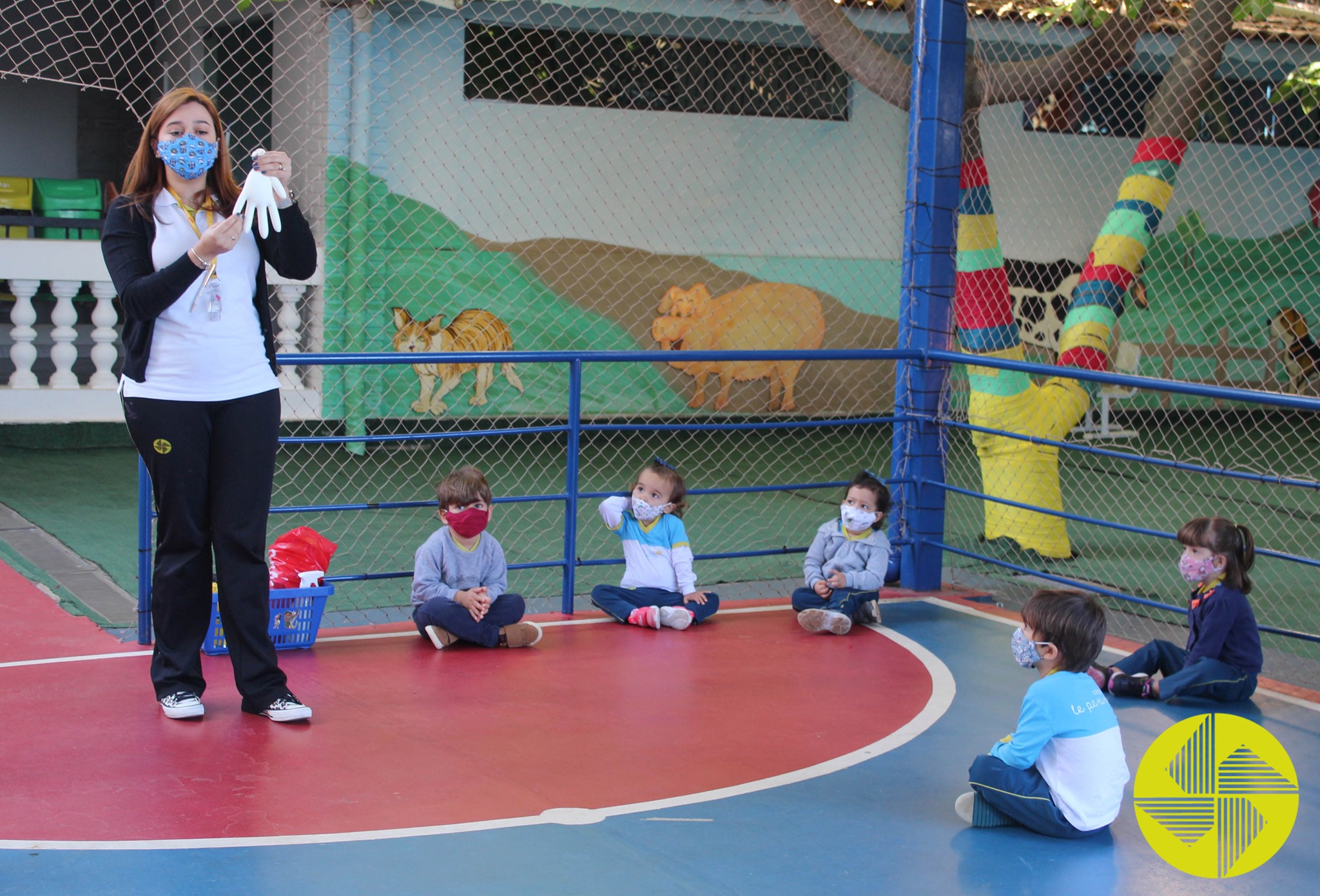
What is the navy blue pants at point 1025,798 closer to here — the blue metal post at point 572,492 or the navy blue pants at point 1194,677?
the navy blue pants at point 1194,677

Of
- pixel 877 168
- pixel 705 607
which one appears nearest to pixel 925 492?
pixel 705 607

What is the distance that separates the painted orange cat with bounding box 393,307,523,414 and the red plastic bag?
15.4ft

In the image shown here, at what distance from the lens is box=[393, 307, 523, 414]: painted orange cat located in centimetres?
1009

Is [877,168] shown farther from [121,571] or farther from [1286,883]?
[1286,883]

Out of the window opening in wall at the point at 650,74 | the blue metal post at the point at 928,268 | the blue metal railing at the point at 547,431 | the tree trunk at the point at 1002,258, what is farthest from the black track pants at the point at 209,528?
the window opening in wall at the point at 650,74

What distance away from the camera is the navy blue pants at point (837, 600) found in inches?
223

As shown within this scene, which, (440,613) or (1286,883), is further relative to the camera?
(440,613)

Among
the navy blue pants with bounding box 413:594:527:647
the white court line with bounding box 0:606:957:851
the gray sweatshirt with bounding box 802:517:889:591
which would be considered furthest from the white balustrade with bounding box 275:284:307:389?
the white court line with bounding box 0:606:957:851

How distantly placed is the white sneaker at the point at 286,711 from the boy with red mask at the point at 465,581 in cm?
98

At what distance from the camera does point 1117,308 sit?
Result: 25.9 feet

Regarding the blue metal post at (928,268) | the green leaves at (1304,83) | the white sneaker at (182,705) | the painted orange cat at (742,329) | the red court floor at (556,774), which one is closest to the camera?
the red court floor at (556,774)

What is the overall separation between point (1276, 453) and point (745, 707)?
829 centimetres

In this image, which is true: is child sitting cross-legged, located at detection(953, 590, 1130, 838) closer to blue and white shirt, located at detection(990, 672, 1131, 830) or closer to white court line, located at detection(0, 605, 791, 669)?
blue and white shirt, located at detection(990, 672, 1131, 830)

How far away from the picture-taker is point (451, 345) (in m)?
10.4
